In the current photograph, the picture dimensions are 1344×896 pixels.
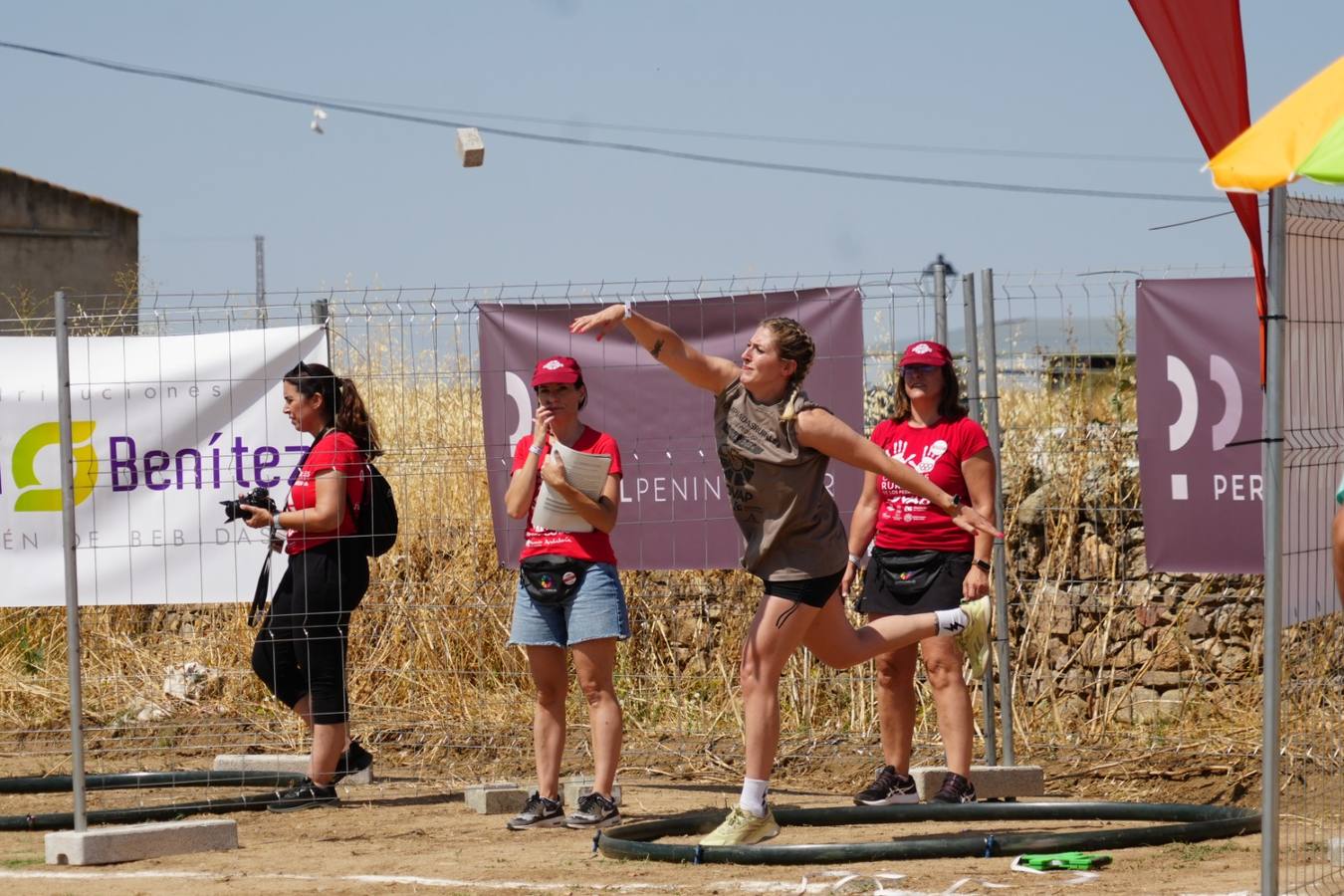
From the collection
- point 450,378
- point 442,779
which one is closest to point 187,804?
point 442,779

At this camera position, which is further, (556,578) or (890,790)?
(890,790)

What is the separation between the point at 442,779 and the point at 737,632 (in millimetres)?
1936

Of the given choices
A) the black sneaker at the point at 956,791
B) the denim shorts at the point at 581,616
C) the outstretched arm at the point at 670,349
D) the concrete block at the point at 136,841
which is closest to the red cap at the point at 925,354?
the outstretched arm at the point at 670,349

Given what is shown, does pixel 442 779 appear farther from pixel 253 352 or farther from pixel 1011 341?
pixel 1011 341

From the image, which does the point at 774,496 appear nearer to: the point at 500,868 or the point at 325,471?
Result: the point at 500,868

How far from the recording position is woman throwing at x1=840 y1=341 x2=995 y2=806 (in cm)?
752

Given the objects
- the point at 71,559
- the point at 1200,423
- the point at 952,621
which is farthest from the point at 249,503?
the point at 1200,423

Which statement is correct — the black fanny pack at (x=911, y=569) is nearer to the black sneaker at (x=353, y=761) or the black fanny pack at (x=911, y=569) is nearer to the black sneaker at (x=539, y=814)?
the black sneaker at (x=539, y=814)

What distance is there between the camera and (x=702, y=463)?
28.2ft

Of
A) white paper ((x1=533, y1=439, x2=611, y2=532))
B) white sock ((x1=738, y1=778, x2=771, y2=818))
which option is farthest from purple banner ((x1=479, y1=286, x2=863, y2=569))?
white sock ((x1=738, y1=778, x2=771, y2=818))

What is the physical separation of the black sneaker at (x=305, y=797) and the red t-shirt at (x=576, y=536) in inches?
66.7

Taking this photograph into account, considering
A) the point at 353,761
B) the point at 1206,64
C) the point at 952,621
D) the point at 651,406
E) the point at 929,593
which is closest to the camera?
the point at 1206,64

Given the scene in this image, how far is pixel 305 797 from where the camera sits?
27.1ft

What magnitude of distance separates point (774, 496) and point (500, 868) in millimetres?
1672
